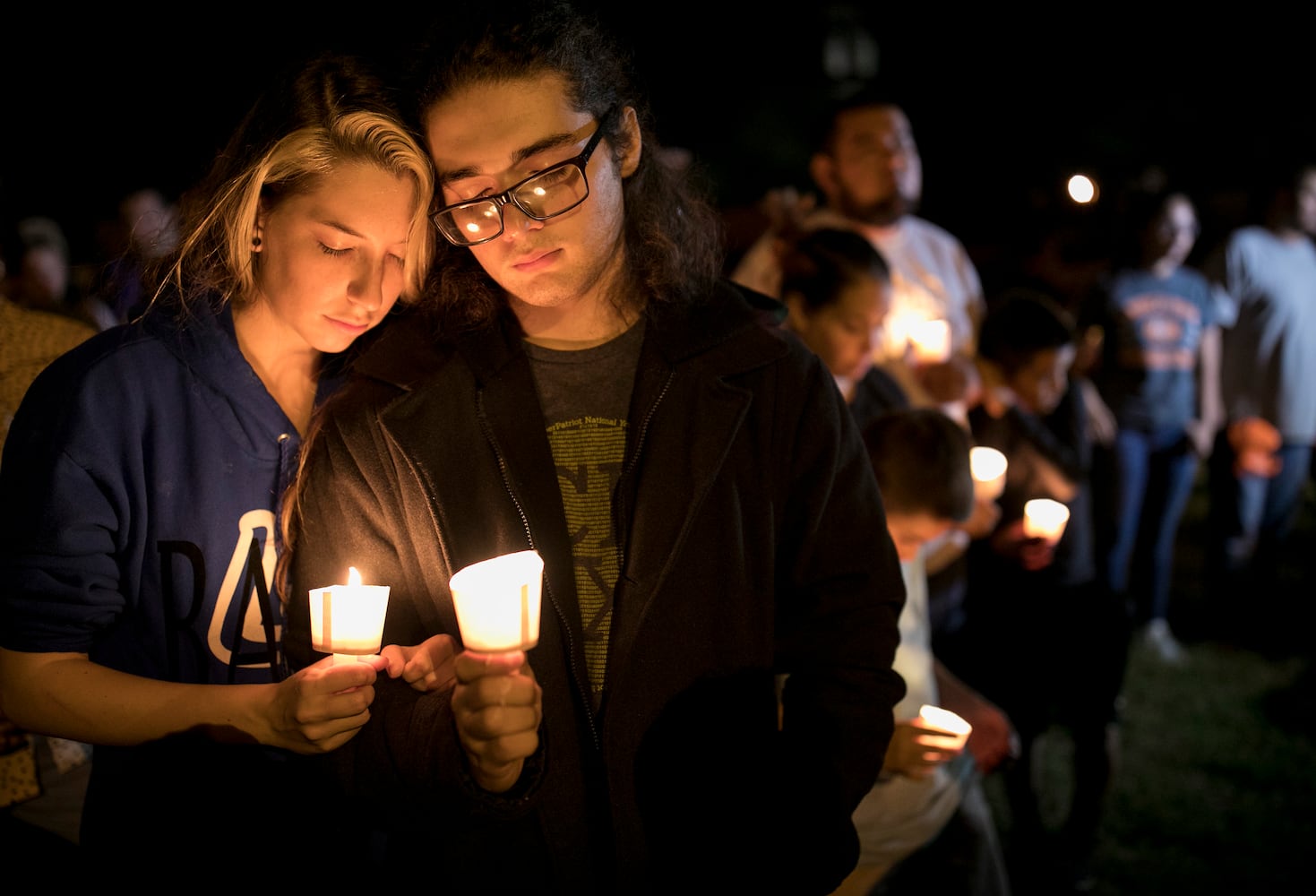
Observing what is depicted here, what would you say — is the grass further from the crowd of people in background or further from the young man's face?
the young man's face

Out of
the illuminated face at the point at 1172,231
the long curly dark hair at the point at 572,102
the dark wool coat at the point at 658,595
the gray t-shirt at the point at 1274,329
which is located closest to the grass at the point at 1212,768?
the gray t-shirt at the point at 1274,329

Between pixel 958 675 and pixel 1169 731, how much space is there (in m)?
2.02

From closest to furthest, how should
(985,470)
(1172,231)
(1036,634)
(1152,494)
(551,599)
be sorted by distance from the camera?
(551,599)
(985,470)
(1036,634)
(1172,231)
(1152,494)

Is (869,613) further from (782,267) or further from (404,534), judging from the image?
(782,267)

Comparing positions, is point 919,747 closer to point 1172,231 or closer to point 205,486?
point 205,486

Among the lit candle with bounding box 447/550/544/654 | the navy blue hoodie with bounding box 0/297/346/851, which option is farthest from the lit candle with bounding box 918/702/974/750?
the navy blue hoodie with bounding box 0/297/346/851

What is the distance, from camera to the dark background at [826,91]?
13742 millimetres

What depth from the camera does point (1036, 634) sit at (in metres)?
3.95

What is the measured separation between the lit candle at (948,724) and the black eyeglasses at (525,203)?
1487 mm

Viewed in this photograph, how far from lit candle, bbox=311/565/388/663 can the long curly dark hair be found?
2.21ft

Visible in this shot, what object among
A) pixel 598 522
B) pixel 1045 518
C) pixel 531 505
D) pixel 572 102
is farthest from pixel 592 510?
pixel 1045 518

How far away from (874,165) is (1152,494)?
358 cm

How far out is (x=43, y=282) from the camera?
6398 millimetres

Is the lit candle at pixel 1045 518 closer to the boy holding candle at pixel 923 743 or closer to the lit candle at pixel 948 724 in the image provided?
the boy holding candle at pixel 923 743
